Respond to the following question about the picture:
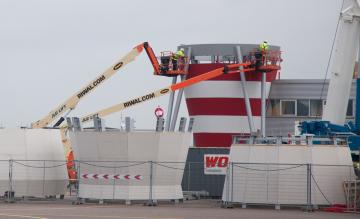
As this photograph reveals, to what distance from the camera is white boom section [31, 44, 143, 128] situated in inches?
2105

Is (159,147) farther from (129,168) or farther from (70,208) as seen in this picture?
(70,208)

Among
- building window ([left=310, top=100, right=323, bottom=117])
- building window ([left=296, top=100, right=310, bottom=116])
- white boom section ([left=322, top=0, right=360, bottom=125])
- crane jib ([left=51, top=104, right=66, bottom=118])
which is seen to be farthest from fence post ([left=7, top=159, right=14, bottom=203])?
building window ([left=310, top=100, right=323, bottom=117])

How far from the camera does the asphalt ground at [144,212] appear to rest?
112ft

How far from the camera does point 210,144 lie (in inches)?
2355

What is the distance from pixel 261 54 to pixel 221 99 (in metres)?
3.96

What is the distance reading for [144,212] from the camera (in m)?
36.5

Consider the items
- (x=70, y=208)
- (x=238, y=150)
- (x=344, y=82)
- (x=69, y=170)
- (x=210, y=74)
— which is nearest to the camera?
(x=70, y=208)

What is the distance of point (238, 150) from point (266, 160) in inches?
62.6

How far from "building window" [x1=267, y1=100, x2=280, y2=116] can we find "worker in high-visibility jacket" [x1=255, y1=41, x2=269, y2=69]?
4028mm

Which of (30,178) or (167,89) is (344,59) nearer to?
(167,89)

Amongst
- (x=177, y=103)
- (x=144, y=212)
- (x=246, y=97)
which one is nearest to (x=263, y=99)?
(x=246, y=97)

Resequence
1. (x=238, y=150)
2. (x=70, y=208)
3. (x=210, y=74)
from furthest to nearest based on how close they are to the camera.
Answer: (x=210, y=74) → (x=238, y=150) → (x=70, y=208)

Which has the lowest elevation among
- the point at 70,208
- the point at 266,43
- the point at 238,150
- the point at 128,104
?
the point at 70,208

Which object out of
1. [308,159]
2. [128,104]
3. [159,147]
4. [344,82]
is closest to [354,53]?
[344,82]
